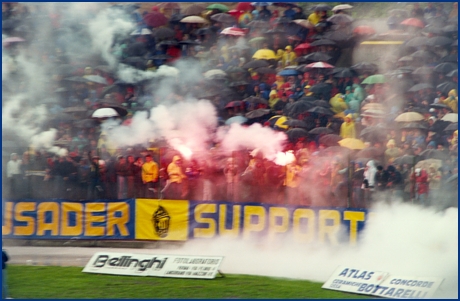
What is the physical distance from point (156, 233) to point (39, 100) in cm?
423

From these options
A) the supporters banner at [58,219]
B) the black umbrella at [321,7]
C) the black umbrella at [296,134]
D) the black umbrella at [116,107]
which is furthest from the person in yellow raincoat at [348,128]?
the black umbrella at [116,107]

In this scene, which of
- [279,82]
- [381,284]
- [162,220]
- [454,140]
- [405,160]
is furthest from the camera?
[279,82]

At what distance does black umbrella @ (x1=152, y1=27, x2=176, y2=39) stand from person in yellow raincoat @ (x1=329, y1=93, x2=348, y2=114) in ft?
13.0

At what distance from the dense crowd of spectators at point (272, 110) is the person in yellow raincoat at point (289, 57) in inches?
0.8

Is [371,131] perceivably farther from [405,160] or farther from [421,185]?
[421,185]

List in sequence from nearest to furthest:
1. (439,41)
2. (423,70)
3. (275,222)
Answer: (275,222) < (423,70) < (439,41)

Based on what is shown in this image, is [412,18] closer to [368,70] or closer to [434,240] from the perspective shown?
[368,70]

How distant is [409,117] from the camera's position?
45.6 feet

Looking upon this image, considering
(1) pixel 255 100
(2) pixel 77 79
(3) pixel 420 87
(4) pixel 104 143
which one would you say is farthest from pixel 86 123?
(3) pixel 420 87

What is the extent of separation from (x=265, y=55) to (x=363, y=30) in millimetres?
2114

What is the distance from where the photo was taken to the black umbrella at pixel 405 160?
12.9 m

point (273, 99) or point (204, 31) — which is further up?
point (204, 31)

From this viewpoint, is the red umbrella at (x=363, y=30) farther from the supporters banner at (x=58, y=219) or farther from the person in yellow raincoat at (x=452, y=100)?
the supporters banner at (x=58, y=219)

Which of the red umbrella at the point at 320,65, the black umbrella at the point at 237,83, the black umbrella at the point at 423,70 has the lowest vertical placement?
the black umbrella at the point at 237,83
